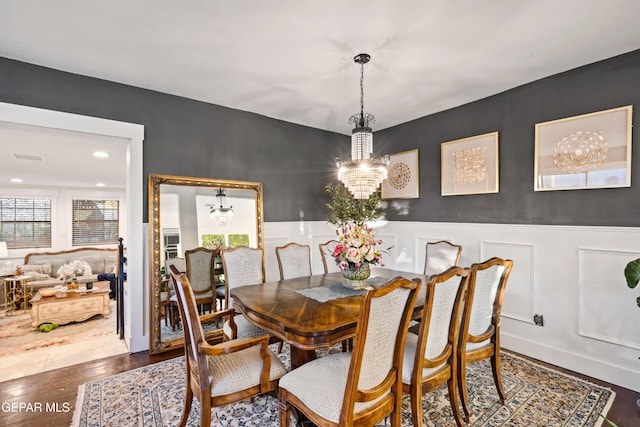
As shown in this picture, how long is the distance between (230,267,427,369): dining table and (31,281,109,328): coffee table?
337 centimetres

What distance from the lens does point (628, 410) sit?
7.11 ft

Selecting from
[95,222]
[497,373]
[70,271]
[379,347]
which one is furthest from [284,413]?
[95,222]

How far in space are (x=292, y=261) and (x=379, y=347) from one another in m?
1.94

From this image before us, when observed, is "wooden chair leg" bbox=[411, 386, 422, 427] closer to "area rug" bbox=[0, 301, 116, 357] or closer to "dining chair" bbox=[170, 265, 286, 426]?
"dining chair" bbox=[170, 265, 286, 426]

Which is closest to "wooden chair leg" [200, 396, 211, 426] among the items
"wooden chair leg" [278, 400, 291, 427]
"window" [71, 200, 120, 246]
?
"wooden chair leg" [278, 400, 291, 427]

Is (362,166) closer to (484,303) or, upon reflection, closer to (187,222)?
(484,303)

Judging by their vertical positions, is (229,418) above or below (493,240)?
below

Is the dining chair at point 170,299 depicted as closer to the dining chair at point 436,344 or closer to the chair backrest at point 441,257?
the dining chair at point 436,344

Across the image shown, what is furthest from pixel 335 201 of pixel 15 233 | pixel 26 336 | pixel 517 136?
pixel 15 233

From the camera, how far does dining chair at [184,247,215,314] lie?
11.0 feet

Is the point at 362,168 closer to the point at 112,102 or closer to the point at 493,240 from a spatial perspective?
the point at 493,240

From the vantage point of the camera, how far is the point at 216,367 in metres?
1.75

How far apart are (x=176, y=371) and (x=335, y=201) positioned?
9.07 ft

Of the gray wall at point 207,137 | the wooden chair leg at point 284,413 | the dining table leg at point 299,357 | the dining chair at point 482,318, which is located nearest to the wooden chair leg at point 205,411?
the wooden chair leg at point 284,413
